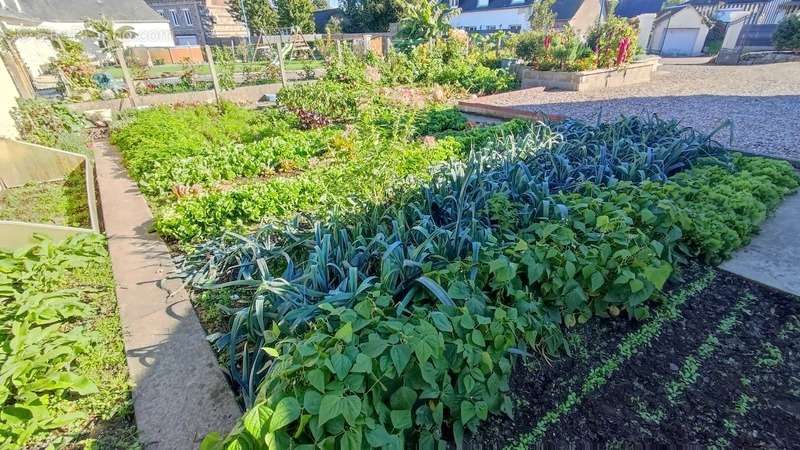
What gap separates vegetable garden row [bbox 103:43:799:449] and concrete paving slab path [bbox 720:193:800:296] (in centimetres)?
14

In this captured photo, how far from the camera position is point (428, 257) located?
2.35 m

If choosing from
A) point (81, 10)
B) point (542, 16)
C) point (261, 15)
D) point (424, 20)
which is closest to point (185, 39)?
point (81, 10)

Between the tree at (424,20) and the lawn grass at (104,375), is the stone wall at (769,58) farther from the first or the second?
the lawn grass at (104,375)

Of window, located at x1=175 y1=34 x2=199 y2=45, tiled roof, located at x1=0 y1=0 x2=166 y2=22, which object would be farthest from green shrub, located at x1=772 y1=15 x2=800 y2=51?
window, located at x1=175 y1=34 x2=199 y2=45

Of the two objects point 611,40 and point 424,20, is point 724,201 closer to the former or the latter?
point 611,40

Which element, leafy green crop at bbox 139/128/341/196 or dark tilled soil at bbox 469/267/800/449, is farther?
leafy green crop at bbox 139/128/341/196

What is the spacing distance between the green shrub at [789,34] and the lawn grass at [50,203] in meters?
25.1

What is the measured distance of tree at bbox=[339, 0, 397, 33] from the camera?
2995 cm

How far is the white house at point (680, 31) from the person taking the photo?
88.3 ft

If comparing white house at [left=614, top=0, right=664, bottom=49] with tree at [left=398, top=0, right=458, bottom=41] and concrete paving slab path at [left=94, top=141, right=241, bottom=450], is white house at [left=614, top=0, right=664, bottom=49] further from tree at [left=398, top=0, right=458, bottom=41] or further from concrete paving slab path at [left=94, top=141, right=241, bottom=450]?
concrete paving slab path at [left=94, top=141, right=241, bottom=450]

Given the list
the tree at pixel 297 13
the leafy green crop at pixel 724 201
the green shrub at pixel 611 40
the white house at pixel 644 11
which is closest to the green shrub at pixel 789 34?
the green shrub at pixel 611 40

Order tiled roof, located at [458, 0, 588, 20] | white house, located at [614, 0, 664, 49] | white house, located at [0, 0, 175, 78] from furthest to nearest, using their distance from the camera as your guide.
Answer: tiled roof, located at [458, 0, 588, 20] → white house, located at [614, 0, 664, 49] → white house, located at [0, 0, 175, 78]

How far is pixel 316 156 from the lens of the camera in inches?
221

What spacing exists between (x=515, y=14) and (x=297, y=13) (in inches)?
751
